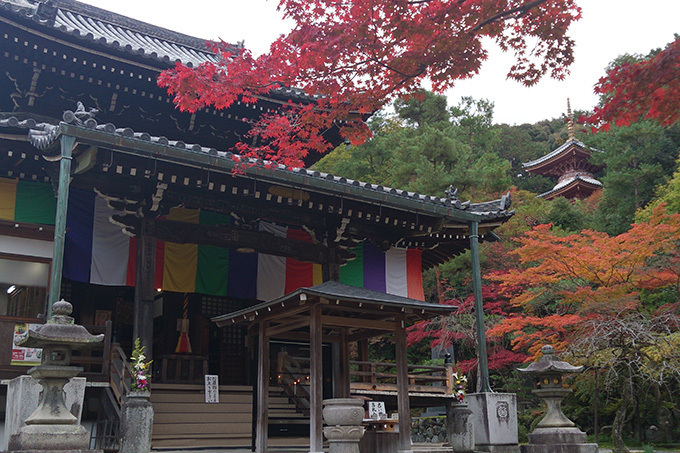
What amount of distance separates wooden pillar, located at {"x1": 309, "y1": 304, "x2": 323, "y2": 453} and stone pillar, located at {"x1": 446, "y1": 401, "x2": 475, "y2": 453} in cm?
364

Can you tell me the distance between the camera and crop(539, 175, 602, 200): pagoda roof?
1364 inches

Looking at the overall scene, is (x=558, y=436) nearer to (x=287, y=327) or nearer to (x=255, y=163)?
(x=287, y=327)

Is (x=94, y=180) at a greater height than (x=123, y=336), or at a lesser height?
greater

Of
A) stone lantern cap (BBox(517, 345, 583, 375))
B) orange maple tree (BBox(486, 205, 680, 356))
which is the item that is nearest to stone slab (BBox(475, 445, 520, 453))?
stone lantern cap (BBox(517, 345, 583, 375))

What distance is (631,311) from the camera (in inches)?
616

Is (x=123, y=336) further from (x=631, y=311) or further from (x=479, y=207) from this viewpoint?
(x=631, y=311)

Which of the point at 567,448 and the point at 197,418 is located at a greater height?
the point at 197,418

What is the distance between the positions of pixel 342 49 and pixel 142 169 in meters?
4.30

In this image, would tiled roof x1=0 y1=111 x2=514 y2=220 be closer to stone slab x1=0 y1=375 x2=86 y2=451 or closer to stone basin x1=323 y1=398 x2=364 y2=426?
stone slab x1=0 y1=375 x2=86 y2=451

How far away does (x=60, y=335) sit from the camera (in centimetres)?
718

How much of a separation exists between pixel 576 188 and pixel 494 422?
85.2 feet

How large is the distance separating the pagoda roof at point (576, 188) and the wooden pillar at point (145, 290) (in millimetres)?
27941

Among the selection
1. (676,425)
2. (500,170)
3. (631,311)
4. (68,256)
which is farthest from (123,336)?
(500,170)

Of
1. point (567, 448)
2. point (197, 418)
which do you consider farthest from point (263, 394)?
point (567, 448)
